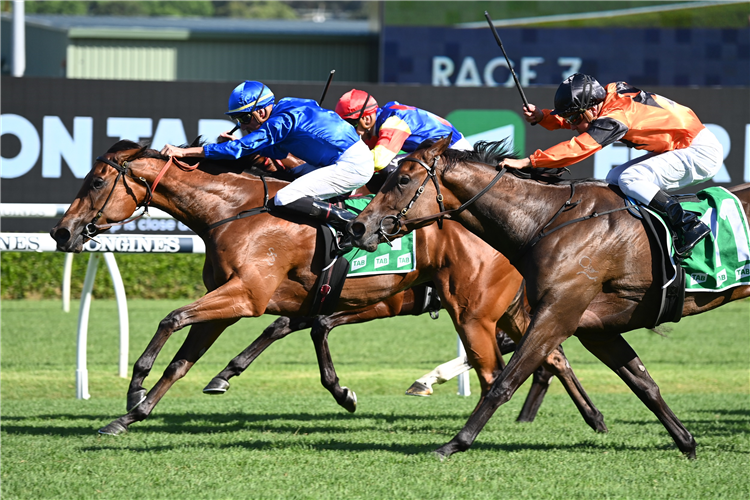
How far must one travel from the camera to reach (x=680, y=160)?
191 inches

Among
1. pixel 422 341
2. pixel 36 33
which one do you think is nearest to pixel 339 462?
pixel 422 341

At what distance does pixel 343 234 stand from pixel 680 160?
1.85 metres

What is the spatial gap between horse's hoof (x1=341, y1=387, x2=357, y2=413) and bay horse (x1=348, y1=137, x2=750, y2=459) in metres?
1.66

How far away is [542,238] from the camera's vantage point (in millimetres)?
4598

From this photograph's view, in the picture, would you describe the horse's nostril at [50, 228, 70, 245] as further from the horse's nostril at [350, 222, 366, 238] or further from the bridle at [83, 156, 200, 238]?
the horse's nostril at [350, 222, 366, 238]

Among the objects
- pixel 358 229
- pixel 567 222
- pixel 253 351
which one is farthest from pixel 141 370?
pixel 567 222

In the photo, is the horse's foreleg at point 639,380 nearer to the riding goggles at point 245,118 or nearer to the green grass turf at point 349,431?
the green grass turf at point 349,431

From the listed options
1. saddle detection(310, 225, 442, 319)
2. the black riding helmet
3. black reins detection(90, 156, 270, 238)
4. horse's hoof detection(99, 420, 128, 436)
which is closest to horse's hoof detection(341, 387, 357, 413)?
saddle detection(310, 225, 442, 319)

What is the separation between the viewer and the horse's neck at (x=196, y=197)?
17.4ft

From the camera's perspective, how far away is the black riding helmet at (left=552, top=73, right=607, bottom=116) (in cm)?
471

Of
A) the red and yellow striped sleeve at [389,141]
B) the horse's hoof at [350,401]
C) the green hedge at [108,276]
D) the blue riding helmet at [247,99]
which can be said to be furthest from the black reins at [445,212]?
the green hedge at [108,276]

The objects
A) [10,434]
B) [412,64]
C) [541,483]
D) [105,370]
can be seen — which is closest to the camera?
[541,483]

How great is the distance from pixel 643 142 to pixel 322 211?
5.78ft

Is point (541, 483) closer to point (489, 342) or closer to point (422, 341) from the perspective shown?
point (489, 342)
